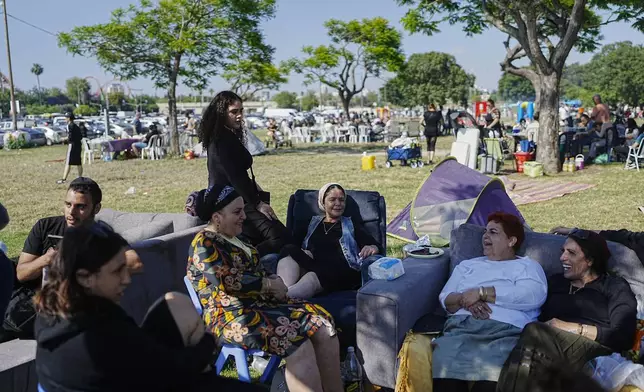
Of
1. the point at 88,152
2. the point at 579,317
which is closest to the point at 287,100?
the point at 88,152

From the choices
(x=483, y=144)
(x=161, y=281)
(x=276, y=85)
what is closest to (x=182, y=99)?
(x=276, y=85)

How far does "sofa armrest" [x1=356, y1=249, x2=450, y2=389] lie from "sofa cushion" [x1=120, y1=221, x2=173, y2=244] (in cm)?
178

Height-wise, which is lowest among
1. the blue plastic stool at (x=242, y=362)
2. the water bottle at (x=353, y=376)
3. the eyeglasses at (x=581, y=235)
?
the water bottle at (x=353, y=376)

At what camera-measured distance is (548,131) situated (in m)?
12.8

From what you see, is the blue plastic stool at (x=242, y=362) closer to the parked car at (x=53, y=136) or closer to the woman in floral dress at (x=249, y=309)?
the woman in floral dress at (x=249, y=309)

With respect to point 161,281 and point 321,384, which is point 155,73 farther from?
point 321,384

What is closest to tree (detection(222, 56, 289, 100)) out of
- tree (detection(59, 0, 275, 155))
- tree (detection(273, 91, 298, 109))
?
tree (detection(59, 0, 275, 155))

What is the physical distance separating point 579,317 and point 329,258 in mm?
1815

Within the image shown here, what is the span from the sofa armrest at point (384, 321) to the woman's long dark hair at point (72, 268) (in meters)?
1.67

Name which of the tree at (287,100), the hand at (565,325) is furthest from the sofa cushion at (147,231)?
the tree at (287,100)

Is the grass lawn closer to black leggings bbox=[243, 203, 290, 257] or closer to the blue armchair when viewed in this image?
the blue armchair

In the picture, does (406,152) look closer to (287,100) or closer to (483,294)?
(483,294)

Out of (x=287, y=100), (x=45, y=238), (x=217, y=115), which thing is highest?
(x=287, y=100)

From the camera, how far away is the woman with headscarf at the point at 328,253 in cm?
421
